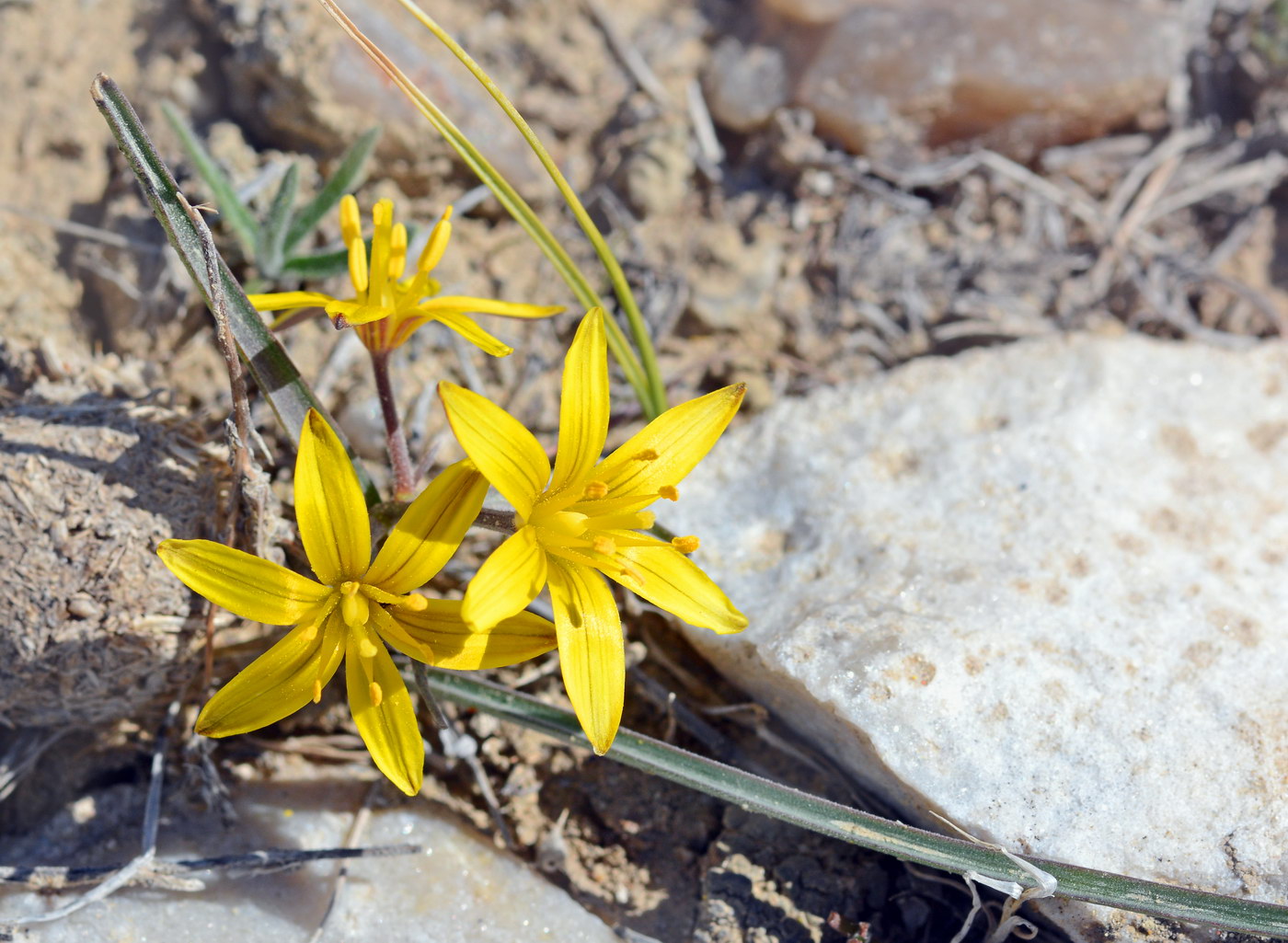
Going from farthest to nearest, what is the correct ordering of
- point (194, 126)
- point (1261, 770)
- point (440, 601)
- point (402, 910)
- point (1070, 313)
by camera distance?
point (1070, 313)
point (194, 126)
point (402, 910)
point (1261, 770)
point (440, 601)

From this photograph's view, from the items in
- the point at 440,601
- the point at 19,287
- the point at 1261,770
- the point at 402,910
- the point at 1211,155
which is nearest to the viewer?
the point at 440,601

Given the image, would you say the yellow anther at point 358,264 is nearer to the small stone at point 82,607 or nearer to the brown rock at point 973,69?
Result: the small stone at point 82,607

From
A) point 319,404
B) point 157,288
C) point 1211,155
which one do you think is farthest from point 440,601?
point 1211,155

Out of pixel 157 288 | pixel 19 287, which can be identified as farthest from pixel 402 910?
pixel 19 287

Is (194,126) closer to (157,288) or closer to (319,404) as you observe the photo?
(157,288)

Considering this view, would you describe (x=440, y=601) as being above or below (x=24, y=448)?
below

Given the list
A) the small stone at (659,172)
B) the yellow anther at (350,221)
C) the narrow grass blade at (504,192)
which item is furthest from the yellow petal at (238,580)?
the small stone at (659,172)

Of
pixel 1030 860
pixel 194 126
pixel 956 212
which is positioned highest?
pixel 194 126

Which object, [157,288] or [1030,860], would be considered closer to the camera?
[1030,860]
